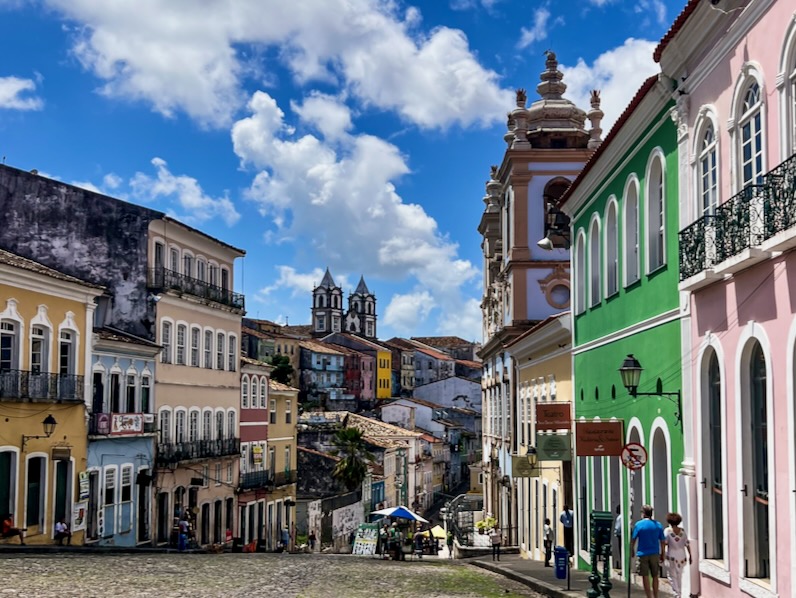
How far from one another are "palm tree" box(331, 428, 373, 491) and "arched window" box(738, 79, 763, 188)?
49059 mm

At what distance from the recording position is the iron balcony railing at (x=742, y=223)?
998 cm

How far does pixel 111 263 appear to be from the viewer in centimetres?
3653

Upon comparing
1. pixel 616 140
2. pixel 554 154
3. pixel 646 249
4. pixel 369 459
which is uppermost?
pixel 554 154

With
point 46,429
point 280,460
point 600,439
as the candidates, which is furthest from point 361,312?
point 600,439

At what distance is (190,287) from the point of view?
39.3 meters

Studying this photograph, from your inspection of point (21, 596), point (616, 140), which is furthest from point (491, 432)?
point (21, 596)

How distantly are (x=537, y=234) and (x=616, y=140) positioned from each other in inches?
780

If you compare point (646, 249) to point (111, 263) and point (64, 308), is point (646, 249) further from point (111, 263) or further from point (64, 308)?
point (111, 263)

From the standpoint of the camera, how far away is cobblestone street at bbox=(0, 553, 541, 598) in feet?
51.7

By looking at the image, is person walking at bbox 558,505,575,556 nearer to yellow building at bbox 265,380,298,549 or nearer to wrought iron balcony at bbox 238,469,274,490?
wrought iron balcony at bbox 238,469,274,490

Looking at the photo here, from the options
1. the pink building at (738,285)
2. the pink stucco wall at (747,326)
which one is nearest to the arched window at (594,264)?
the pink building at (738,285)

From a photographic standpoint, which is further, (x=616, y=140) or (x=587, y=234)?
(x=587, y=234)

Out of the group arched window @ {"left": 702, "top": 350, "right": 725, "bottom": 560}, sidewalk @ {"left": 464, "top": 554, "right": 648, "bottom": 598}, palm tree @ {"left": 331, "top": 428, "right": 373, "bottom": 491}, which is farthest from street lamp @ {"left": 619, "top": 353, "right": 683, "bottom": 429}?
palm tree @ {"left": 331, "top": 428, "right": 373, "bottom": 491}

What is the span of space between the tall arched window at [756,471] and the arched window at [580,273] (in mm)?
10892
